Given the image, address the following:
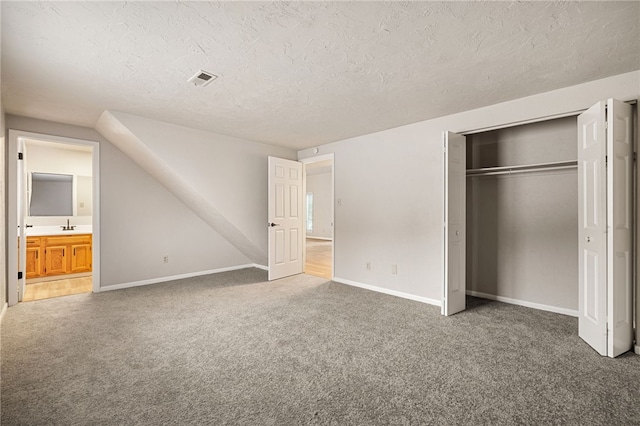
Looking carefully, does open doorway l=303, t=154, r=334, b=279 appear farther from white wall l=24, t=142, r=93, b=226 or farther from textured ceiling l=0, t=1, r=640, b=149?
textured ceiling l=0, t=1, r=640, b=149

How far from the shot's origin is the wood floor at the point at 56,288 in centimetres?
412

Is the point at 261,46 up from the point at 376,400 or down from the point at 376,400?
up

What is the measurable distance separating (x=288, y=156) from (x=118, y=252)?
10.8ft

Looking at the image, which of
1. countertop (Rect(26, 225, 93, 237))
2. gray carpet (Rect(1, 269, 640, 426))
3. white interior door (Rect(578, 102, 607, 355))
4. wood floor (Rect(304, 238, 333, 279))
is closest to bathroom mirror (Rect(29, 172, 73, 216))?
countertop (Rect(26, 225, 93, 237))

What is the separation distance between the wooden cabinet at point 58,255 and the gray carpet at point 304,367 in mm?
1595

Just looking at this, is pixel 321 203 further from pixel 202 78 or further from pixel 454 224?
pixel 202 78

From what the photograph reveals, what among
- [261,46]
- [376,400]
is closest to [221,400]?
[376,400]

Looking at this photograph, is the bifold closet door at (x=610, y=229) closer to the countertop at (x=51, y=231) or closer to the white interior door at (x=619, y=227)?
the white interior door at (x=619, y=227)

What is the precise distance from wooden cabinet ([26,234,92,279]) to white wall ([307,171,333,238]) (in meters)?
7.67

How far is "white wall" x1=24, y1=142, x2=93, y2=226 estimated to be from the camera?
17.3 feet

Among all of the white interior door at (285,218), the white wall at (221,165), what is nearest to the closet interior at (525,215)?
the white interior door at (285,218)

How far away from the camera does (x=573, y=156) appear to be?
3.37 m

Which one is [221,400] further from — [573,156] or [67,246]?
[67,246]

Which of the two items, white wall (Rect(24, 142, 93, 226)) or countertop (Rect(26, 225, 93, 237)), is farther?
white wall (Rect(24, 142, 93, 226))
